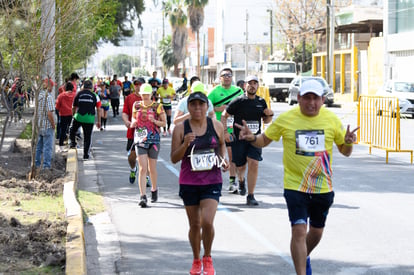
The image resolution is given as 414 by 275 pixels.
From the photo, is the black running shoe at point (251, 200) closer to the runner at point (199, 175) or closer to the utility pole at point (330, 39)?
the runner at point (199, 175)

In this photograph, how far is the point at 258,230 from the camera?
8.73 meters

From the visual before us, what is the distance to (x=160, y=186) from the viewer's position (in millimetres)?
12477

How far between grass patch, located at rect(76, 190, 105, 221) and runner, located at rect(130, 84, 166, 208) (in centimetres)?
61

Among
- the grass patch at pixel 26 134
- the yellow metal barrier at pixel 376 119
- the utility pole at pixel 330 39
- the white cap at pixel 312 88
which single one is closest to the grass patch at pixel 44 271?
the white cap at pixel 312 88

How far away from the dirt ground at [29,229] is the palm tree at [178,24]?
6486cm

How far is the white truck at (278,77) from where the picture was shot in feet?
163

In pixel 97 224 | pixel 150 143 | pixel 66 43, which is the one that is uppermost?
pixel 66 43

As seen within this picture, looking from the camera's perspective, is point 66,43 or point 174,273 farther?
point 66,43

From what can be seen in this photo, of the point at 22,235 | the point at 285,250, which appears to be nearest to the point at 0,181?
the point at 22,235

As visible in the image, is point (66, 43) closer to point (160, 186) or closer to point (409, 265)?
point (160, 186)

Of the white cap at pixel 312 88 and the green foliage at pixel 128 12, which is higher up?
the green foliage at pixel 128 12

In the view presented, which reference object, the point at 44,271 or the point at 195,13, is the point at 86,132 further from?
the point at 195,13

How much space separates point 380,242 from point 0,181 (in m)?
6.41

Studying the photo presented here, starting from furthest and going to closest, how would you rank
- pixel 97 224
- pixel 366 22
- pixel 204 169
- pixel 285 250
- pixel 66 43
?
pixel 366 22 → pixel 66 43 → pixel 97 224 → pixel 285 250 → pixel 204 169
